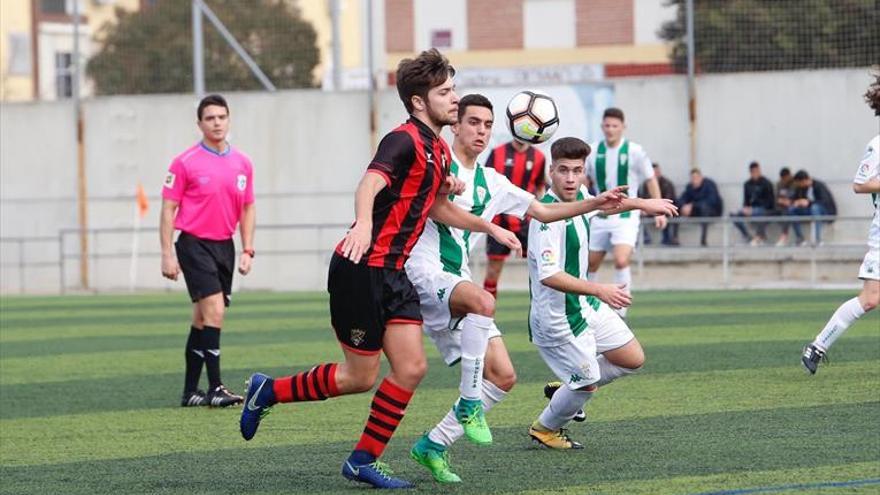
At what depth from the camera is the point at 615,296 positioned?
23.8ft

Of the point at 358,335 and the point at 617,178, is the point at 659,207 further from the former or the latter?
the point at 617,178

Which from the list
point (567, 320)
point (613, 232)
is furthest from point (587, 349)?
point (613, 232)

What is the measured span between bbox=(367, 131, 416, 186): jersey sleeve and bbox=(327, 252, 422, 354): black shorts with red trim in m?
0.41

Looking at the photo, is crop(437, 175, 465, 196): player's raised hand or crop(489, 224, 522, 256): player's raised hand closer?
crop(437, 175, 465, 196): player's raised hand

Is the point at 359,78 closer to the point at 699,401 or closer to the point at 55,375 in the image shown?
the point at 55,375

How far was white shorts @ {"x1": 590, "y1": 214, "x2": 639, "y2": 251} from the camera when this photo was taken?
1523 centimetres

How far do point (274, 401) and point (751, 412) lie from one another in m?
3.23

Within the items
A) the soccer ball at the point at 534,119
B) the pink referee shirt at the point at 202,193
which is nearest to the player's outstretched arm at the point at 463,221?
the soccer ball at the point at 534,119

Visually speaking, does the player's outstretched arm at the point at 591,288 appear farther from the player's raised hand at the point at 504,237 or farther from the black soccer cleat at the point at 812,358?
the black soccer cleat at the point at 812,358

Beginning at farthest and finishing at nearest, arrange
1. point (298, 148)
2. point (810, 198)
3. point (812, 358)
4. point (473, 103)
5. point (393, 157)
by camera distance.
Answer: point (298, 148) < point (810, 198) < point (812, 358) < point (473, 103) < point (393, 157)

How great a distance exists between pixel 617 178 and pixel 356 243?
941 centimetres

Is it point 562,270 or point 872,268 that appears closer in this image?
point 562,270

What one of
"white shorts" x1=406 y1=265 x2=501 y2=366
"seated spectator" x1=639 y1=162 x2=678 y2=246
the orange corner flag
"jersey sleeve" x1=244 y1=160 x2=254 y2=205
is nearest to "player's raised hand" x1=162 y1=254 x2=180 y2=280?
"jersey sleeve" x1=244 y1=160 x2=254 y2=205

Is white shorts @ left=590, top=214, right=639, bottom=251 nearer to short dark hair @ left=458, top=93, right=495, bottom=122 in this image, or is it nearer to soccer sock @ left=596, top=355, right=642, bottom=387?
short dark hair @ left=458, top=93, right=495, bottom=122
